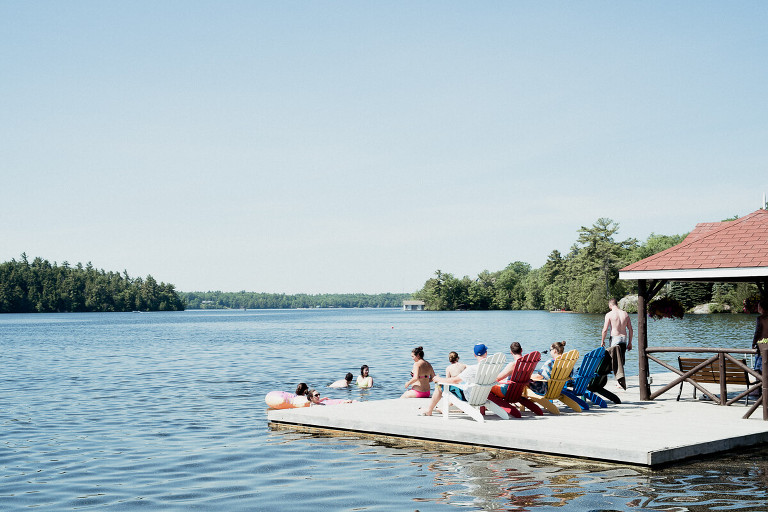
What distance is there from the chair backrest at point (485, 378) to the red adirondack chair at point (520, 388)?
397 millimetres

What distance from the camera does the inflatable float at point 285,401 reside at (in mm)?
16656

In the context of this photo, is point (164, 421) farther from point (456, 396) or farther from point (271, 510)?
point (271, 510)

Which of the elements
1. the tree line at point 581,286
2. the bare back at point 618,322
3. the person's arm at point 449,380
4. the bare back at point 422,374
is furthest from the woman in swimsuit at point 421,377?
the tree line at point 581,286

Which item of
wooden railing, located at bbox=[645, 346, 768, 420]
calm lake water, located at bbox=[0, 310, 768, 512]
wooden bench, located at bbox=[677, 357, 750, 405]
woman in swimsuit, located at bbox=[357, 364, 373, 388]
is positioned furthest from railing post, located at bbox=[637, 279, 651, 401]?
woman in swimsuit, located at bbox=[357, 364, 373, 388]

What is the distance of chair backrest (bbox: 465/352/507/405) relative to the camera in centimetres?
1261

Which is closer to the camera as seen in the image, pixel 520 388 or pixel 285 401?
pixel 520 388

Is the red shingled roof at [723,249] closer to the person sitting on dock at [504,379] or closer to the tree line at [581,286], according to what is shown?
the person sitting on dock at [504,379]

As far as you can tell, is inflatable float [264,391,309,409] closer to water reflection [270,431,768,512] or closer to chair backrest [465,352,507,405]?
water reflection [270,431,768,512]

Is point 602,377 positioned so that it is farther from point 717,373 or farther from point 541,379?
point 717,373

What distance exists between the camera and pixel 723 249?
14.8 meters

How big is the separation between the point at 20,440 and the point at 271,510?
27.4 feet

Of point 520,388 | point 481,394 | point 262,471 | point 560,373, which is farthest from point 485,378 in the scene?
point 262,471

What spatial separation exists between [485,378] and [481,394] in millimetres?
309

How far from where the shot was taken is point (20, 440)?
50.5ft
